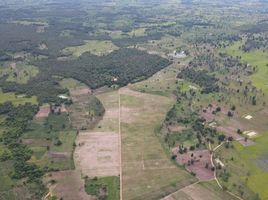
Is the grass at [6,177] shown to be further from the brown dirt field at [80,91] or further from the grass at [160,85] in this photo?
the grass at [160,85]

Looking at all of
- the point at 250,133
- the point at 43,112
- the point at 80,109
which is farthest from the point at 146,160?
the point at 43,112

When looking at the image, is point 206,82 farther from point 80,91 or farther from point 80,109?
point 80,109

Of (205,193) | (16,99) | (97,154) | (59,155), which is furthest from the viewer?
(16,99)

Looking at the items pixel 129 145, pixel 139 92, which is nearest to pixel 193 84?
pixel 139 92

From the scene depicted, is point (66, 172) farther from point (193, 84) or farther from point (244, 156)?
point (193, 84)

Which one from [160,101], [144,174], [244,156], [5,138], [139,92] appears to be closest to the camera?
[144,174]

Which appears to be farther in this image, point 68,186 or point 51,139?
point 51,139
